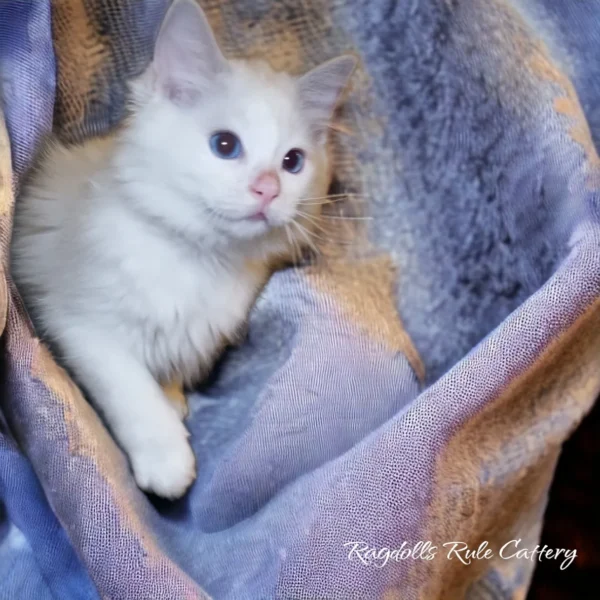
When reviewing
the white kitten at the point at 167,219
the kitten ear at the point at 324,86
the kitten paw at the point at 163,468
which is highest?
the kitten ear at the point at 324,86

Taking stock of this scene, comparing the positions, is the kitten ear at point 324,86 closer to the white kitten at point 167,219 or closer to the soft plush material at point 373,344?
the white kitten at point 167,219

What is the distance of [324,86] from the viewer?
1.01 metres

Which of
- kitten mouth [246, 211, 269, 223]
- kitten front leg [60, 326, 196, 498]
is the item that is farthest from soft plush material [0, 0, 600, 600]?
kitten mouth [246, 211, 269, 223]

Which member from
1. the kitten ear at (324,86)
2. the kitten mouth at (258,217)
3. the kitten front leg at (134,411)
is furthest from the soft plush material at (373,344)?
the kitten mouth at (258,217)

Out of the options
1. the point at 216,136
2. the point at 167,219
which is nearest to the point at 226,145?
the point at 216,136

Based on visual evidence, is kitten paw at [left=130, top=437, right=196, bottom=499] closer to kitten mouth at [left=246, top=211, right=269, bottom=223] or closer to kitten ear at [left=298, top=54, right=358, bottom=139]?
kitten mouth at [left=246, top=211, right=269, bottom=223]

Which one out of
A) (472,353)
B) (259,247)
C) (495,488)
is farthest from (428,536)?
(259,247)

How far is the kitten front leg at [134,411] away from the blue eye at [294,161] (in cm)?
33

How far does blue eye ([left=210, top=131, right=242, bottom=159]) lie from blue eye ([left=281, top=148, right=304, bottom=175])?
0.08 m

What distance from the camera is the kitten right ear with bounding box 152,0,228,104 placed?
0.89 m

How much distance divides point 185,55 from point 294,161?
193 mm

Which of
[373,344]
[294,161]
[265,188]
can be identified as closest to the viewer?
[265,188]

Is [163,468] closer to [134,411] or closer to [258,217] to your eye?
[134,411]

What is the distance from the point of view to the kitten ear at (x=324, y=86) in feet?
3.24
